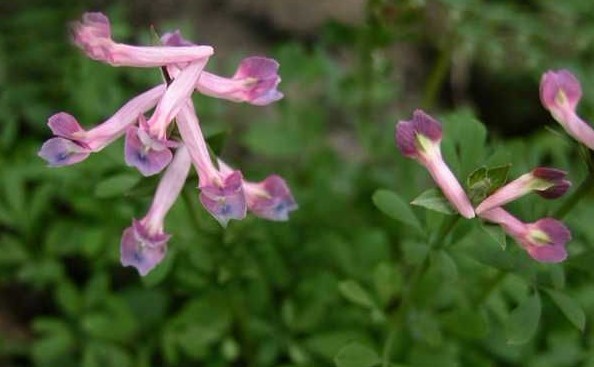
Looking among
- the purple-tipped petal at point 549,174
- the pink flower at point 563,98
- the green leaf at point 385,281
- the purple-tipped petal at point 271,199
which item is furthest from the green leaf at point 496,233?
the green leaf at point 385,281

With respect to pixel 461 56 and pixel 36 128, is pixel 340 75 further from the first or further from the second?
pixel 36 128

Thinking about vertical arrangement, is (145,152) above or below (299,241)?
above

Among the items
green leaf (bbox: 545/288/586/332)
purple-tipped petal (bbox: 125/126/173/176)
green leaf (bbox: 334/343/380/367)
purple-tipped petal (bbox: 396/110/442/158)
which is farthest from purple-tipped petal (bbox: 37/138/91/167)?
green leaf (bbox: 545/288/586/332)

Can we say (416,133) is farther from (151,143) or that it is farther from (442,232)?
(151,143)

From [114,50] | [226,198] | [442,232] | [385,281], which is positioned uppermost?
[114,50]

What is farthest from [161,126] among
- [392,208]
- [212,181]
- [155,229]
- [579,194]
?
[579,194]

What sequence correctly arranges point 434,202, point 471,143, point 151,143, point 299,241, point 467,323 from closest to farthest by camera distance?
point 151,143 < point 434,202 < point 471,143 < point 467,323 < point 299,241

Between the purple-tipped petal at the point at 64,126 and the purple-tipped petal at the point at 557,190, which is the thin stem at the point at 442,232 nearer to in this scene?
the purple-tipped petal at the point at 557,190

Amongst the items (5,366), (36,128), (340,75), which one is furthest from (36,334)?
(340,75)
